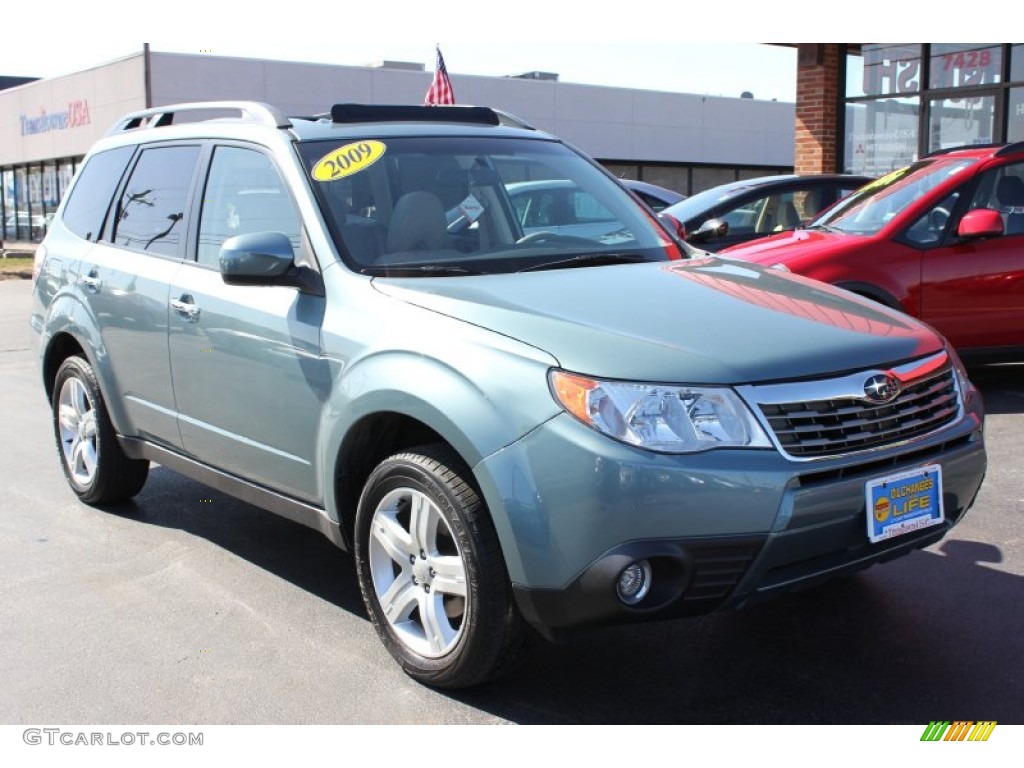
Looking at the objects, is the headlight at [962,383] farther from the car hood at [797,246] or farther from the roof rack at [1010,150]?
the roof rack at [1010,150]

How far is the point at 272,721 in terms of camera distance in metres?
3.52

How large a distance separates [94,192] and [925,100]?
39.4ft

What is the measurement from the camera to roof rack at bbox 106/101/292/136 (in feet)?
15.4

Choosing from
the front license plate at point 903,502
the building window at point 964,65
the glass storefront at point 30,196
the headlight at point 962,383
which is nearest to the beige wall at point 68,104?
the glass storefront at point 30,196

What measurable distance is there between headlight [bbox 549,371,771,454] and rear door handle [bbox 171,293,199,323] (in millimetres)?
2018

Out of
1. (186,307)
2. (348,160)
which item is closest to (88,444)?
(186,307)

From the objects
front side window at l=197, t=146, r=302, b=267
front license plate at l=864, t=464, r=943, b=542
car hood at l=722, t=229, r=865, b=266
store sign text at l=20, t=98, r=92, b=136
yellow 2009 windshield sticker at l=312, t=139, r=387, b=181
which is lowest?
front license plate at l=864, t=464, r=943, b=542

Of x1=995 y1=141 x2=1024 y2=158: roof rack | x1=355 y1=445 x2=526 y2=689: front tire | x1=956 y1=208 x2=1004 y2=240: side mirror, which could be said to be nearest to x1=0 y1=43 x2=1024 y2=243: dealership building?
x1=995 y1=141 x2=1024 y2=158: roof rack

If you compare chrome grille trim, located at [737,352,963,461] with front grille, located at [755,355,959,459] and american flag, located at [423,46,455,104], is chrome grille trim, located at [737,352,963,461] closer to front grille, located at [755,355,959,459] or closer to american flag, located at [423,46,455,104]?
front grille, located at [755,355,959,459]

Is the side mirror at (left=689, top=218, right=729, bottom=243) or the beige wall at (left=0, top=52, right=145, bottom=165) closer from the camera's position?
the side mirror at (left=689, top=218, right=729, bottom=243)

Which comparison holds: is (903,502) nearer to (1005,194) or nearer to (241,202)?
(241,202)

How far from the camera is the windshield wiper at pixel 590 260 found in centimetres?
418

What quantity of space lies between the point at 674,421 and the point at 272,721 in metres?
1.53

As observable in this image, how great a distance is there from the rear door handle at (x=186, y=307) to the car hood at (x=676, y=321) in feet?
3.59
